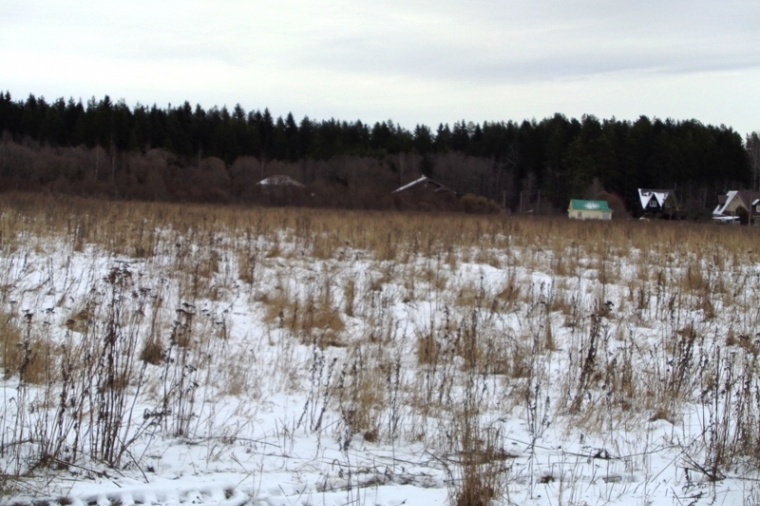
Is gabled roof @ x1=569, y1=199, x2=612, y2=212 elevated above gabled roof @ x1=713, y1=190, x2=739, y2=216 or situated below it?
below

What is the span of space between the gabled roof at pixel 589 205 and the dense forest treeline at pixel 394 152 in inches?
119

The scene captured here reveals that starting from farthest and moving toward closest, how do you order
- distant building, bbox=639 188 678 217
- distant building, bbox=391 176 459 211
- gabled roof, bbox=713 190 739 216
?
distant building, bbox=639 188 678 217, gabled roof, bbox=713 190 739 216, distant building, bbox=391 176 459 211

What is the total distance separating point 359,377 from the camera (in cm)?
565

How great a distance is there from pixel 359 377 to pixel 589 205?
53.7 metres

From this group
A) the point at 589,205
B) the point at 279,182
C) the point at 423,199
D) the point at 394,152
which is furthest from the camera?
the point at 394,152

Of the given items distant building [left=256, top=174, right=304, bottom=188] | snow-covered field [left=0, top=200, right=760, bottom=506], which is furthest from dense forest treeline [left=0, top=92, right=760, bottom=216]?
snow-covered field [left=0, top=200, right=760, bottom=506]

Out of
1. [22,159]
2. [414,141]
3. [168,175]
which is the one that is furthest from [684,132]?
[22,159]

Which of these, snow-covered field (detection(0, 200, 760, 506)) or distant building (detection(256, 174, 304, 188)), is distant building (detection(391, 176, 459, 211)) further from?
snow-covered field (detection(0, 200, 760, 506))

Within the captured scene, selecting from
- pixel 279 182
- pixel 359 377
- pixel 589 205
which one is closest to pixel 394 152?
pixel 589 205

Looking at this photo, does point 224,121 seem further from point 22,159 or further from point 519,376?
point 519,376

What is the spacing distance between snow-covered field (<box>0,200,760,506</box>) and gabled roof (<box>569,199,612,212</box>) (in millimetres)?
46099

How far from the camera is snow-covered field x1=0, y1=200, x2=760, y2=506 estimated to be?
→ 4.08 metres

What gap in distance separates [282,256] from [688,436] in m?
6.86

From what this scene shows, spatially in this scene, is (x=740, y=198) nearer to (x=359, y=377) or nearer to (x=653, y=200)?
(x=653, y=200)
